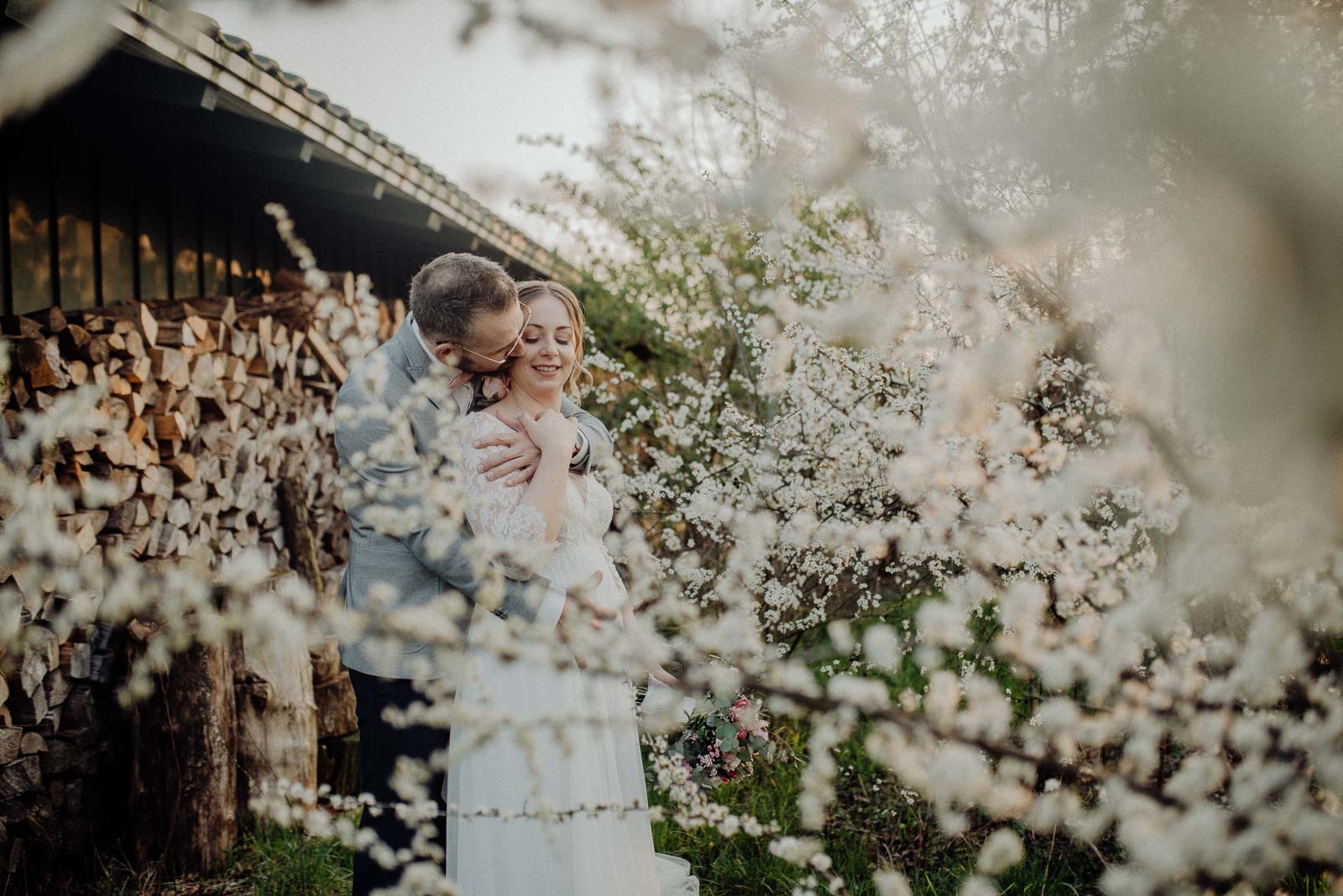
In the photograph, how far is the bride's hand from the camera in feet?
6.90

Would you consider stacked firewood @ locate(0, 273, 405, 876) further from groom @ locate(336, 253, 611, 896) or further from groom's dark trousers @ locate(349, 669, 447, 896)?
groom's dark trousers @ locate(349, 669, 447, 896)

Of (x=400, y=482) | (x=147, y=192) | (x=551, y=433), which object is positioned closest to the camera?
(x=400, y=482)

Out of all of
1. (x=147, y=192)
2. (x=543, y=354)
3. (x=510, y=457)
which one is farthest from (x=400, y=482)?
(x=147, y=192)

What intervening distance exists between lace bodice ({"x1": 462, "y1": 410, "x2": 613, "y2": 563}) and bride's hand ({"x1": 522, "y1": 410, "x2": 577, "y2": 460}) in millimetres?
90

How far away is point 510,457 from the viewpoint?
2.13 metres

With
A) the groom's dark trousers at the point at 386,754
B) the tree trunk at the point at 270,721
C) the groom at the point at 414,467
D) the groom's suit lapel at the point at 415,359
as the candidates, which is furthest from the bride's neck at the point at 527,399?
the tree trunk at the point at 270,721

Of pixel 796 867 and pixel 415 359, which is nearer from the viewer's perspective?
pixel 415 359

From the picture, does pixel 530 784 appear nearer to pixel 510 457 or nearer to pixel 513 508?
pixel 513 508

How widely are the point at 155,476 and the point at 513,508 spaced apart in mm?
1964

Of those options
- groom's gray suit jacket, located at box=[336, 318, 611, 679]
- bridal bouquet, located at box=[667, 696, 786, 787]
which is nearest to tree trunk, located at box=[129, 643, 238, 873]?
groom's gray suit jacket, located at box=[336, 318, 611, 679]

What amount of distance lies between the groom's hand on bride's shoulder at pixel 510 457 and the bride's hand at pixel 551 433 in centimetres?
3

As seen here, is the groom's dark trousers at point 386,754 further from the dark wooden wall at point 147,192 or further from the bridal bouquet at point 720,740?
the dark wooden wall at point 147,192

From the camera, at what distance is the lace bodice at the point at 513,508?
1.97 metres

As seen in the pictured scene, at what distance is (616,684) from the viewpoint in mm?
2246
